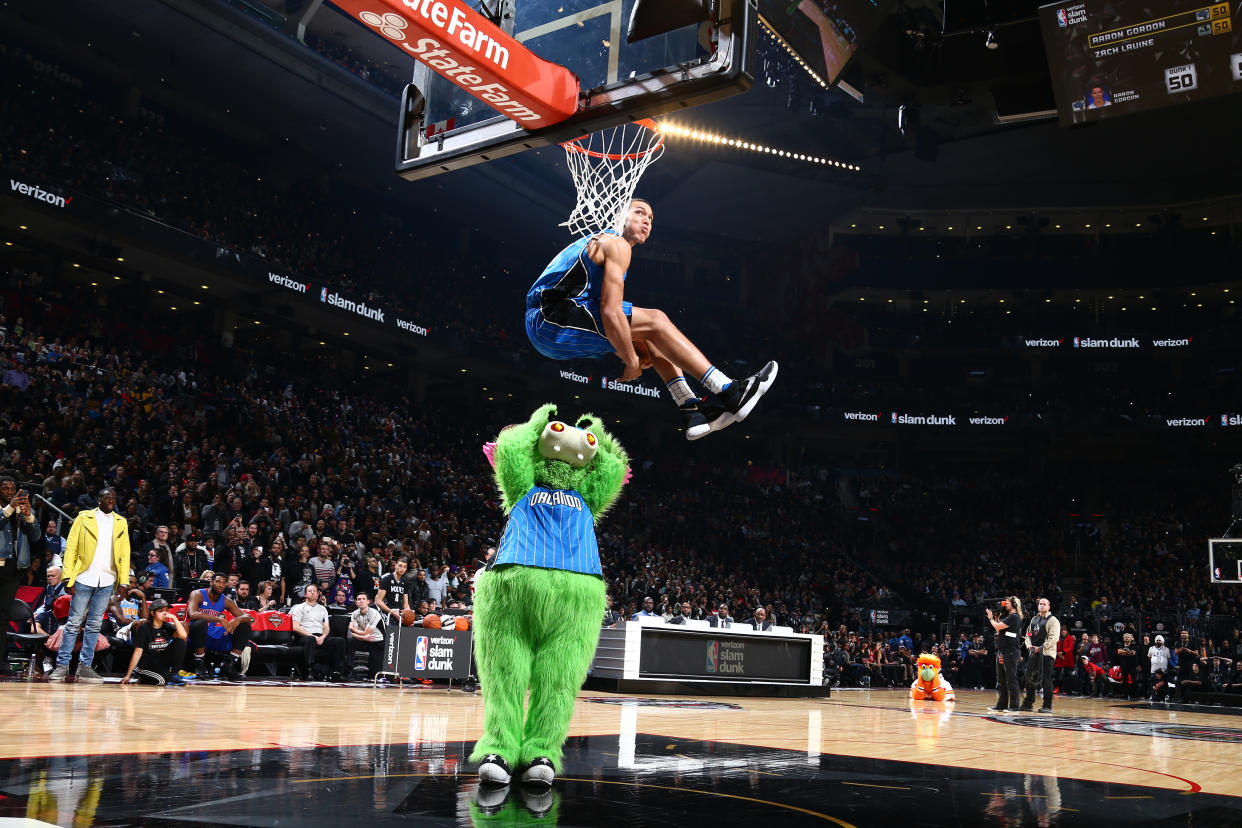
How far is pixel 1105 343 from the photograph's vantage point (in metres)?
31.4

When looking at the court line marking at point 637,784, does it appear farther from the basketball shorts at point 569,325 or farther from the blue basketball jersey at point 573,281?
the blue basketball jersey at point 573,281

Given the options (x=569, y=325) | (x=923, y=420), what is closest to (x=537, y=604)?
(x=569, y=325)

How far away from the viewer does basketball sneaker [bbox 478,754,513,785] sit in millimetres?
3875

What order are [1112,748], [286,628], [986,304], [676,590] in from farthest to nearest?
[986,304]
[676,590]
[286,628]
[1112,748]

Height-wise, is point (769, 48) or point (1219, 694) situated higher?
point (769, 48)

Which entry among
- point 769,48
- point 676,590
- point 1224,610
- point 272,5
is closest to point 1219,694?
point 1224,610

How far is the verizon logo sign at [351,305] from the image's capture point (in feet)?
76.0

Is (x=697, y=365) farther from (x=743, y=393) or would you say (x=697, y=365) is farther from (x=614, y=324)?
(x=614, y=324)

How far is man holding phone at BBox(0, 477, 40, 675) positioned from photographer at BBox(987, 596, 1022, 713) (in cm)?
1168

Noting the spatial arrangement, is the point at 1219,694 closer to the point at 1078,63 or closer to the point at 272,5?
the point at 1078,63

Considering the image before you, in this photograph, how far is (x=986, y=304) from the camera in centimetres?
3519

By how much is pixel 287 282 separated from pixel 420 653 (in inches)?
528

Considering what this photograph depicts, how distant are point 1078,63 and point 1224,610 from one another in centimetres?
2061

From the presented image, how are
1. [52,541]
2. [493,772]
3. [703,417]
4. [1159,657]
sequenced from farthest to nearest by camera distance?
[1159,657]
[52,541]
[703,417]
[493,772]
